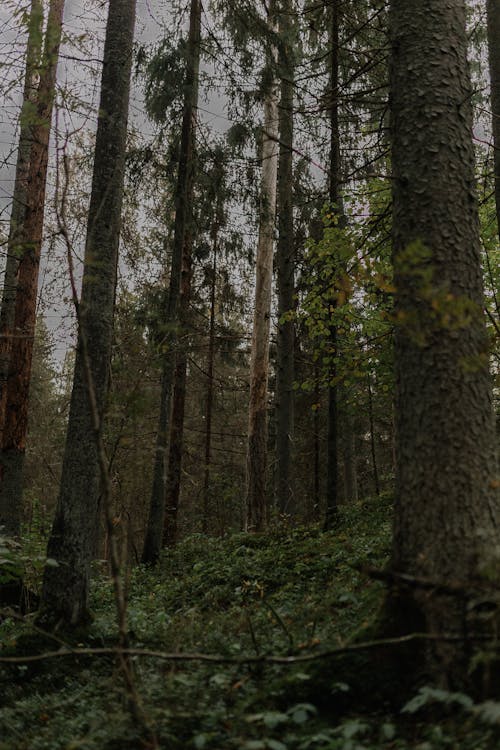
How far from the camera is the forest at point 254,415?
110 inches

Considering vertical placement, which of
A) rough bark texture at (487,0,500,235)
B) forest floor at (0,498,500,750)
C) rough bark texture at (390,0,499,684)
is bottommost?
forest floor at (0,498,500,750)

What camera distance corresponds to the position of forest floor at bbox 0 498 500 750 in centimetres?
252

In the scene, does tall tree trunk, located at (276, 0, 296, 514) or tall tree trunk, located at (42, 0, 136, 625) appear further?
tall tree trunk, located at (276, 0, 296, 514)

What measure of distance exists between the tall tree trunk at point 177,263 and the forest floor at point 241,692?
5205 mm

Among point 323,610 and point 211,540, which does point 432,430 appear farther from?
point 211,540

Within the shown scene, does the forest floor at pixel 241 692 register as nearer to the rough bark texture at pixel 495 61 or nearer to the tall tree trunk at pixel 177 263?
the tall tree trunk at pixel 177 263

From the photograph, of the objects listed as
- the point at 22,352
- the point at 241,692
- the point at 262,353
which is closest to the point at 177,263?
the point at 262,353

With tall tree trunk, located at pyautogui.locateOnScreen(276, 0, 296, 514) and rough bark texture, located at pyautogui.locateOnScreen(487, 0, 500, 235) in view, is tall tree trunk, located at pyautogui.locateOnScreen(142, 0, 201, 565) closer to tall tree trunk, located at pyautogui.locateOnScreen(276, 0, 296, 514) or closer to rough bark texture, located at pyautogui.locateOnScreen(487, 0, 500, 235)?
tall tree trunk, located at pyautogui.locateOnScreen(276, 0, 296, 514)

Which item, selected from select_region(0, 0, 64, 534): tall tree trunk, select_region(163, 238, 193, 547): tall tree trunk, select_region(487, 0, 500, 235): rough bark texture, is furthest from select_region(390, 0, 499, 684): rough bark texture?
select_region(163, 238, 193, 547): tall tree trunk

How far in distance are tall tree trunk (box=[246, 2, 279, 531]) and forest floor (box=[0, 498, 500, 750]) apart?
20.0 feet

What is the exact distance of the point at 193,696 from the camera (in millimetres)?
3227

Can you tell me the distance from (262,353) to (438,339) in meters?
10.3

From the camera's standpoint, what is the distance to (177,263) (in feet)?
38.9

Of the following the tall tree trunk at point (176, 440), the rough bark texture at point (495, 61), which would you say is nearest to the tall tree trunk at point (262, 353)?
the tall tree trunk at point (176, 440)
